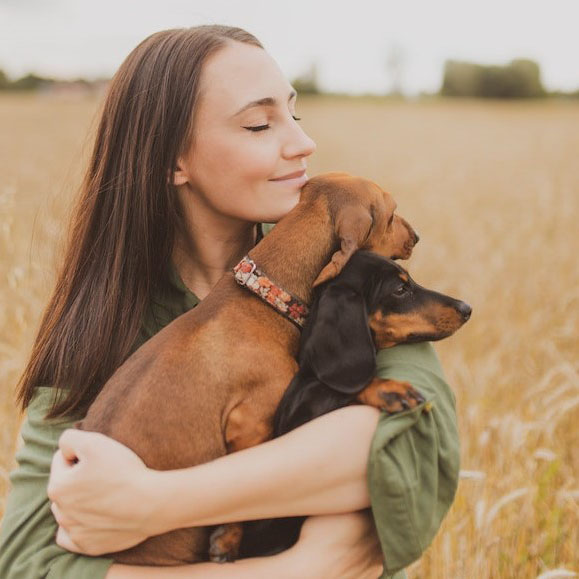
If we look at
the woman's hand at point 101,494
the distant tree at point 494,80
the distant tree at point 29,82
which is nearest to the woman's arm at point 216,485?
the woman's hand at point 101,494

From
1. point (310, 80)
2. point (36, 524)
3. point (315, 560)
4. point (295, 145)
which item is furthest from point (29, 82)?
point (315, 560)

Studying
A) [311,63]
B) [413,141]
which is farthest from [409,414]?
[311,63]

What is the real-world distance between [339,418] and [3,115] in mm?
38838

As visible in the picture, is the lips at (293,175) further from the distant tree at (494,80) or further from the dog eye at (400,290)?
the distant tree at (494,80)

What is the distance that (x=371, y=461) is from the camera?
2.13 meters

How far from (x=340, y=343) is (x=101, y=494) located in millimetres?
824

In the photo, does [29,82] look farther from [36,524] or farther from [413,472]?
[413,472]

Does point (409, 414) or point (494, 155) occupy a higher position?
point (409, 414)

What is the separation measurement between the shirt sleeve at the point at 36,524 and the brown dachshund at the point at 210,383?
5.4 inches

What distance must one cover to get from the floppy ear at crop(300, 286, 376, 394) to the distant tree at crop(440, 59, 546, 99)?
272ft

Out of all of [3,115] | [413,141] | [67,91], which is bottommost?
[67,91]

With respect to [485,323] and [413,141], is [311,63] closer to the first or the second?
[413,141]

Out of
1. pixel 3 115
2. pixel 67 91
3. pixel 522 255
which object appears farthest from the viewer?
pixel 67 91

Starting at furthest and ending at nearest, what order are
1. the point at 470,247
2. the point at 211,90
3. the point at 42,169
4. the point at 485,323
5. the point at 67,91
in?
the point at 67,91 < the point at 42,169 < the point at 470,247 < the point at 485,323 < the point at 211,90
